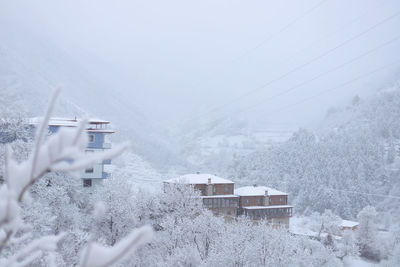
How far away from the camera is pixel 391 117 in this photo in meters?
70.9

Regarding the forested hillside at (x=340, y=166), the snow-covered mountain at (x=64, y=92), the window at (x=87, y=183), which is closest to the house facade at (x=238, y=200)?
the window at (x=87, y=183)

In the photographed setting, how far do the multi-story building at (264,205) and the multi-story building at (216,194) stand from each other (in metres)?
1.42

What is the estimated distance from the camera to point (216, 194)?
34.7 metres

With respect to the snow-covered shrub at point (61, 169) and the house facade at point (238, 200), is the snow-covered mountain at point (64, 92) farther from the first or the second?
the snow-covered shrub at point (61, 169)

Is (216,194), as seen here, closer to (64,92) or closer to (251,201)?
(251,201)

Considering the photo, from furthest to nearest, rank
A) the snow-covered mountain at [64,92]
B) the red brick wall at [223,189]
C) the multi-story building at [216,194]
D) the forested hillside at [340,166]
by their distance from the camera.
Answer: the snow-covered mountain at [64,92] < the forested hillside at [340,166] < the red brick wall at [223,189] < the multi-story building at [216,194]

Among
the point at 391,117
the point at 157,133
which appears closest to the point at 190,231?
the point at 391,117

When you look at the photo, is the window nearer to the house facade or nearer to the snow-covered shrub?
the house facade

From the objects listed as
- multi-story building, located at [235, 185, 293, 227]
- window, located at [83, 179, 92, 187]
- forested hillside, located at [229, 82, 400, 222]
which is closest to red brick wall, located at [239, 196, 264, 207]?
multi-story building, located at [235, 185, 293, 227]

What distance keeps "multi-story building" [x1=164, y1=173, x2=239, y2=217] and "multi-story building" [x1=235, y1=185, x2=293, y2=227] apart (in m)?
1.42

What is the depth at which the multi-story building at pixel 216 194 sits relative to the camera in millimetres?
33844

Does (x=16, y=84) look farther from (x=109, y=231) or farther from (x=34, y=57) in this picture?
(x=109, y=231)

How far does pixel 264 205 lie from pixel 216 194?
22.5ft

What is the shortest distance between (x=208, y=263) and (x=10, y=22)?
420 ft
